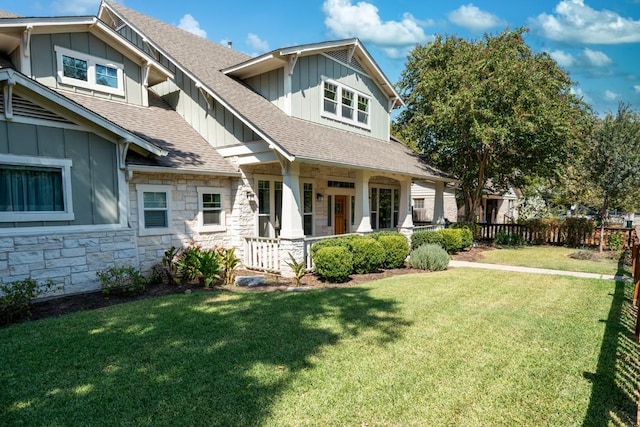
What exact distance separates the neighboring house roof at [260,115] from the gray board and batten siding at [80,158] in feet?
11.0

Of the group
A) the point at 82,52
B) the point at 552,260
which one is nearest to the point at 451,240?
the point at 552,260

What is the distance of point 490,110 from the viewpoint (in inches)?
541

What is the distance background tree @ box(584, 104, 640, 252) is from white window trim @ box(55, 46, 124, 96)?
59.0 feet

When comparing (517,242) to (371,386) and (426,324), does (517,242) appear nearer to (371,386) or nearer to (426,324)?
(426,324)

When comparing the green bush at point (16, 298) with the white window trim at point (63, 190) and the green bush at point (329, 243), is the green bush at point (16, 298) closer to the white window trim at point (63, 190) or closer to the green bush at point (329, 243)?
the white window trim at point (63, 190)

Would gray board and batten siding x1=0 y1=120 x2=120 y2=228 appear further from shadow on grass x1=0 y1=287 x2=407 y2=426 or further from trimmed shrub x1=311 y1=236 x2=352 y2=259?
trimmed shrub x1=311 y1=236 x2=352 y2=259

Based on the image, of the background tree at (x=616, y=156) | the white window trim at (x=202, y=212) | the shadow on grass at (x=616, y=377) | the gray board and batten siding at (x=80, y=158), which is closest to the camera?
the shadow on grass at (x=616, y=377)

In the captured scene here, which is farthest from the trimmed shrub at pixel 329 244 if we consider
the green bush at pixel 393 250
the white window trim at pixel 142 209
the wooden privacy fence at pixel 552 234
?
the wooden privacy fence at pixel 552 234

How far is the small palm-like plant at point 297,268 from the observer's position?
8.88m

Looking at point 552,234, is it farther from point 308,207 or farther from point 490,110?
point 308,207

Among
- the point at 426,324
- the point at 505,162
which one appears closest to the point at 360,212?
the point at 426,324

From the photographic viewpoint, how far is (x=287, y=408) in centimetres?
334

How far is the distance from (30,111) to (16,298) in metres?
3.58

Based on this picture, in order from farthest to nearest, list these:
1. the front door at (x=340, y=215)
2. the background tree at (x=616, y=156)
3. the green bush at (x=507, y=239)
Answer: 1. the green bush at (x=507, y=239)
2. the front door at (x=340, y=215)
3. the background tree at (x=616, y=156)
